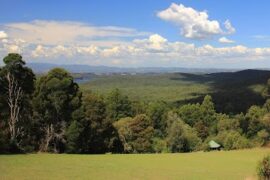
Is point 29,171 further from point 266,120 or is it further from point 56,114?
point 266,120

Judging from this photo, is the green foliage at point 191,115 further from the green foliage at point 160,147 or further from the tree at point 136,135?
the tree at point 136,135

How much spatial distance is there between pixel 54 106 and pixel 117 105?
32.6 meters

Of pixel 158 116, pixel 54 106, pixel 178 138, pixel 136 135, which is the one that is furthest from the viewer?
pixel 158 116

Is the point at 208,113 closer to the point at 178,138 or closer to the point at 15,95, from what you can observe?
the point at 178,138

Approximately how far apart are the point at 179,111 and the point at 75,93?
167ft

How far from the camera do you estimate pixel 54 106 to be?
129ft

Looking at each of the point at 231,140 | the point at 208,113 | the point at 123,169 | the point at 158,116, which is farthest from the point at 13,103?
the point at 208,113

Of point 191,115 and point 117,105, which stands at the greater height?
point 117,105

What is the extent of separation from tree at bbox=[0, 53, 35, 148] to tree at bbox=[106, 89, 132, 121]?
104ft

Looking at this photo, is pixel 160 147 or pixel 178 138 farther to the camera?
pixel 160 147

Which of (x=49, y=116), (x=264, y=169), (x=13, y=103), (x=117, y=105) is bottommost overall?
(x=117, y=105)

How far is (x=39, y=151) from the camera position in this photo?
38.9m

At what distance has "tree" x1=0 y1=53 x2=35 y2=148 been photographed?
36.7 m

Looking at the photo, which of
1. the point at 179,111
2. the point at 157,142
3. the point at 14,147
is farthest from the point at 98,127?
the point at 179,111
